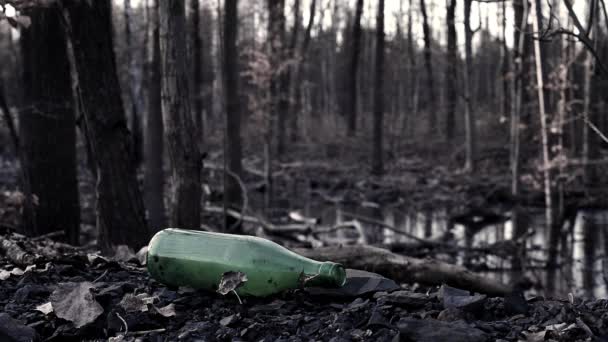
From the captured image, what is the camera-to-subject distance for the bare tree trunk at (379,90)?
19.2m

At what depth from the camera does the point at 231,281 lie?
229 cm

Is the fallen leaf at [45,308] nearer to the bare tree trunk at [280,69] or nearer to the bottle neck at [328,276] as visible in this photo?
the bottle neck at [328,276]

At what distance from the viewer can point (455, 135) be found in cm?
2612

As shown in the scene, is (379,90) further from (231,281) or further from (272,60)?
(231,281)

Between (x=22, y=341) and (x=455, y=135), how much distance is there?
25.1 meters

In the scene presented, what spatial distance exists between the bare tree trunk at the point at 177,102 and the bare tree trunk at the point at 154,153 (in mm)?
4845

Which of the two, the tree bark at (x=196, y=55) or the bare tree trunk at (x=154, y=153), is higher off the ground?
the tree bark at (x=196, y=55)

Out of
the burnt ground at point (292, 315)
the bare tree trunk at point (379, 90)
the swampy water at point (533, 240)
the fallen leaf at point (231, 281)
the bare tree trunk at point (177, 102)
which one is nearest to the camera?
the burnt ground at point (292, 315)

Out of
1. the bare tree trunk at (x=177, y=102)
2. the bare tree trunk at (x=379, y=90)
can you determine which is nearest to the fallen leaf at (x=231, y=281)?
the bare tree trunk at (x=177, y=102)

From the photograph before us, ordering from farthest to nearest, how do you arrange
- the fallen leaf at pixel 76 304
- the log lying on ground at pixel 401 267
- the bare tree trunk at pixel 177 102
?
the bare tree trunk at pixel 177 102, the log lying on ground at pixel 401 267, the fallen leaf at pixel 76 304

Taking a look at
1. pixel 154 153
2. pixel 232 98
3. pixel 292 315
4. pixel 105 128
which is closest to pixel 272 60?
pixel 232 98

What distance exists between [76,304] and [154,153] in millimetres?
9669

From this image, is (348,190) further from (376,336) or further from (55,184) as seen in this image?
(376,336)

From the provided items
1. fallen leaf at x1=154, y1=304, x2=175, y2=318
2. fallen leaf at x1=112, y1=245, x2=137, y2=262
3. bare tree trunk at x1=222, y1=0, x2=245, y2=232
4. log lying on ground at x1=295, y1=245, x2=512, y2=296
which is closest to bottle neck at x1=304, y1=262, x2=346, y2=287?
fallen leaf at x1=154, y1=304, x2=175, y2=318
